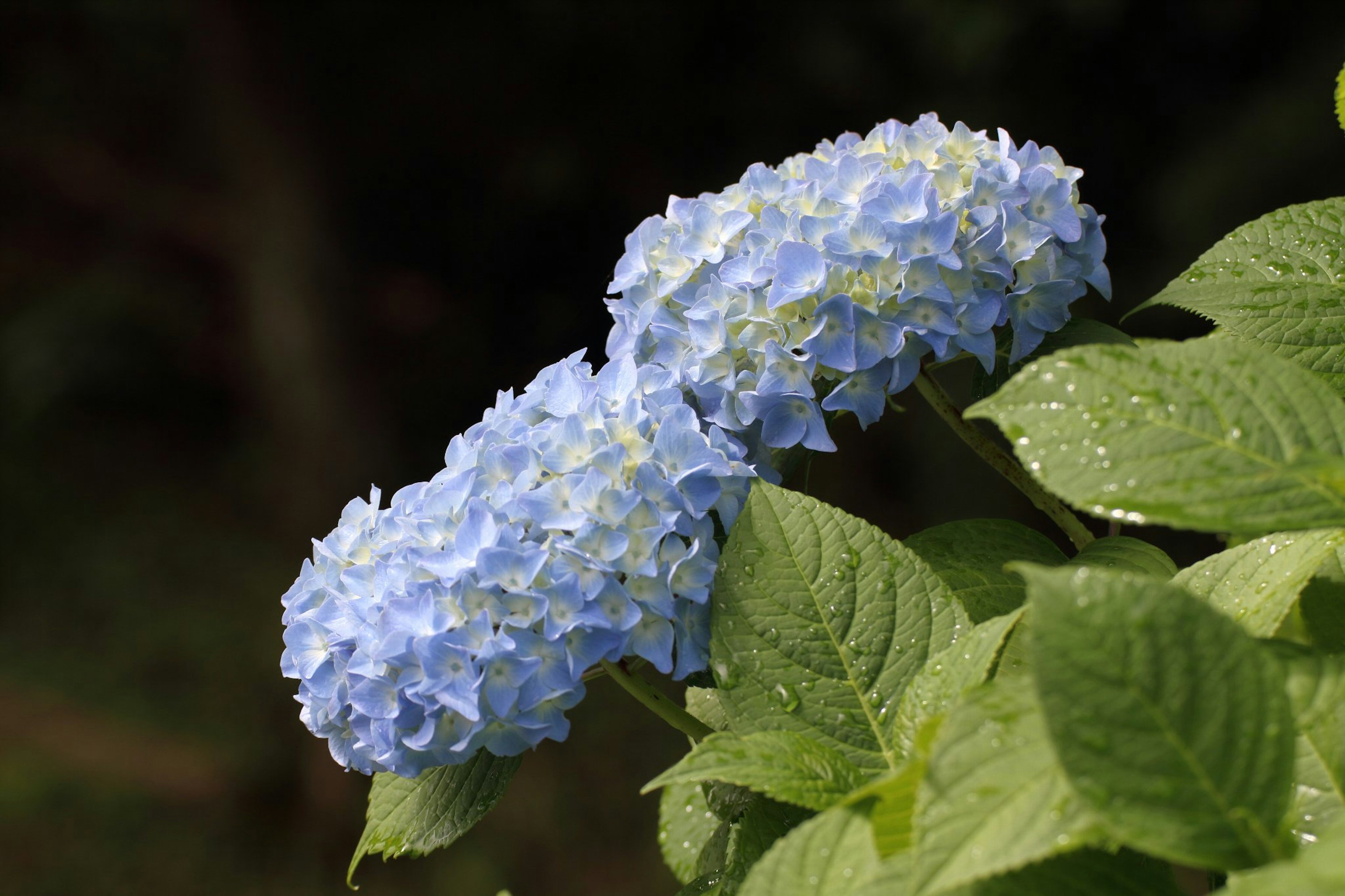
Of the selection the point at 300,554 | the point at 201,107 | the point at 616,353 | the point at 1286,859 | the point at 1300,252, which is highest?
the point at 201,107

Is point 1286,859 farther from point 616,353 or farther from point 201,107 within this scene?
point 201,107

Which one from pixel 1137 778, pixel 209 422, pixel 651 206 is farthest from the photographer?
pixel 209 422

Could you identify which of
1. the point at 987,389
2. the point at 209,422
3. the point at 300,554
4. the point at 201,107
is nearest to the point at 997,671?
the point at 987,389

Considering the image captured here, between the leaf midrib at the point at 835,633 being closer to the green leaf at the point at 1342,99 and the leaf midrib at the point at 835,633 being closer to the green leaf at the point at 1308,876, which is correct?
the green leaf at the point at 1308,876

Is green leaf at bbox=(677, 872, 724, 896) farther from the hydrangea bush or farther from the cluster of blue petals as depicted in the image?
the cluster of blue petals

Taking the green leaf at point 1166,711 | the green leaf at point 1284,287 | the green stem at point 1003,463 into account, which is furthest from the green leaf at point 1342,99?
the green leaf at point 1166,711

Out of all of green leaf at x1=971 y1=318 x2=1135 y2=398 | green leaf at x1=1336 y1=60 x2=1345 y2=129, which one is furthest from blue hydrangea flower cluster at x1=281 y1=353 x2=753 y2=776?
green leaf at x1=1336 y1=60 x2=1345 y2=129

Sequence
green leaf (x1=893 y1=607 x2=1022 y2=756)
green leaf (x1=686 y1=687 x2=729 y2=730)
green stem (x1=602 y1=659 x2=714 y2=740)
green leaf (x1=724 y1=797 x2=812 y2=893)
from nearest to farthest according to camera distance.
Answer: green leaf (x1=893 y1=607 x2=1022 y2=756) < green leaf (x1=724 y1=797 x2=812 y2=893) < green stem (x1=602 y1=659 x2=714 y2=740) < green leaf (x1=686 y1=687 x2=729 y2=730)

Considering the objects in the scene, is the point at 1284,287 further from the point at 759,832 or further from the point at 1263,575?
the point at 759,832
